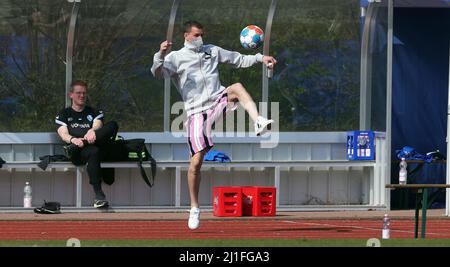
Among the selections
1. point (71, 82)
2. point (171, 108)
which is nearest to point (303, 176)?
point (171, 108)

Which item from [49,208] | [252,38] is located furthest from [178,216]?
[252,38]

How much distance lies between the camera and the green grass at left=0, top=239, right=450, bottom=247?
12555 millimetres

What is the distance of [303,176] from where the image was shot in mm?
19844

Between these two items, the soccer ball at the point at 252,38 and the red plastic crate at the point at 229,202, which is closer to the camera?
the soccer ball at the point at 252,38

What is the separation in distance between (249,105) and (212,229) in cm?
181

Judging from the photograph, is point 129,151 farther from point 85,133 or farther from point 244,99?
point 244,99

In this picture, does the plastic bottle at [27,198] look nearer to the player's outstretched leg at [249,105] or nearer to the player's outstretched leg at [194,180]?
the player's outstretched leg at [194,180]

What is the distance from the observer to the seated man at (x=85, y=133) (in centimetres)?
1839

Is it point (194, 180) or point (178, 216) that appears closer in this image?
point (194, 180)

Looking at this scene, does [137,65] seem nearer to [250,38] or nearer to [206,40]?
[206,40]

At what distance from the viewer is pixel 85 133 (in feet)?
60.6

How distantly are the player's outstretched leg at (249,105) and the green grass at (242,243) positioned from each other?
163 centimetres

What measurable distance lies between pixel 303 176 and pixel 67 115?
3.49 m

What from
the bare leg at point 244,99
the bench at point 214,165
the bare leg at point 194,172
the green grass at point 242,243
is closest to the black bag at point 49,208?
the bench at point 214,165
